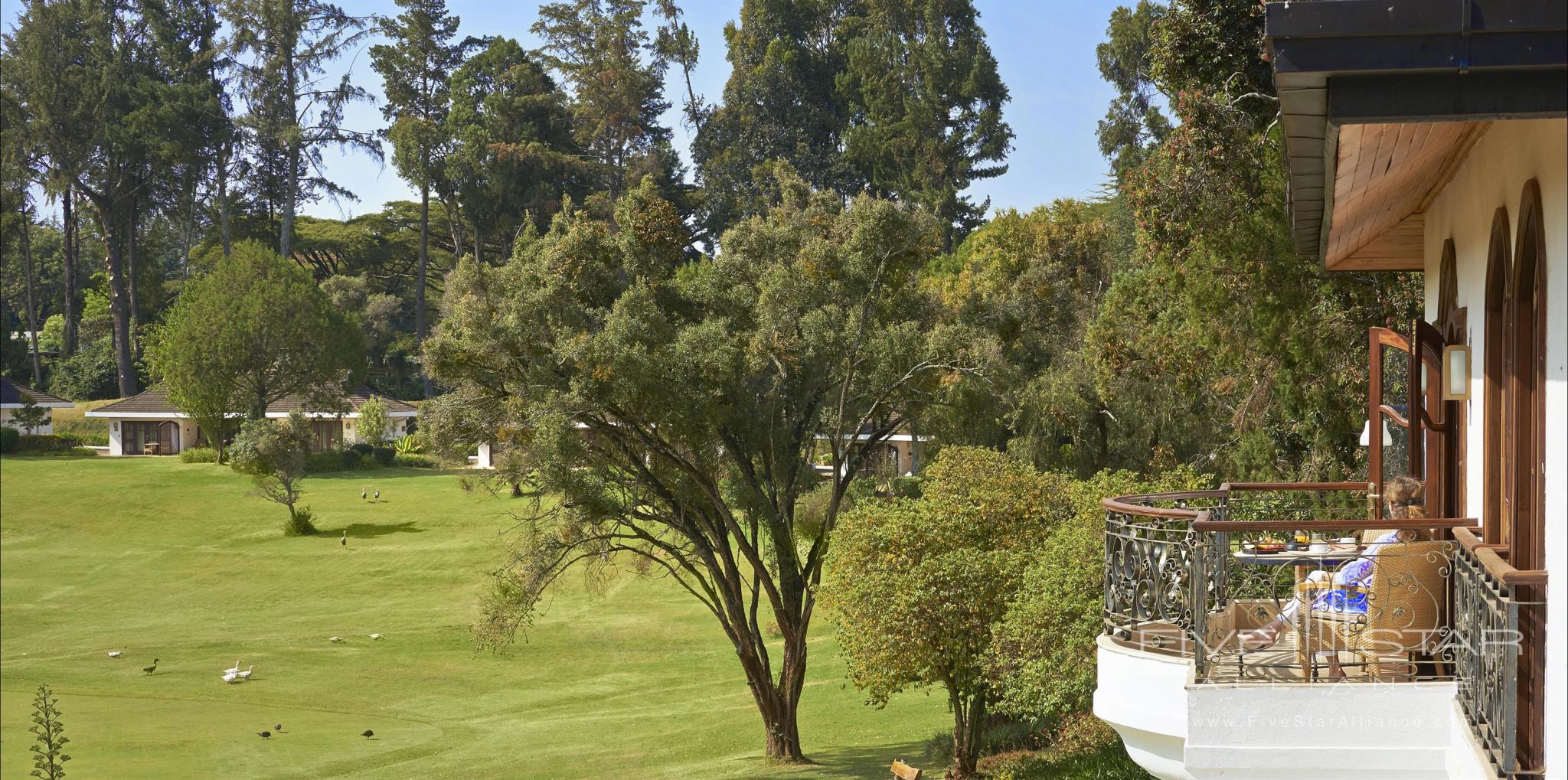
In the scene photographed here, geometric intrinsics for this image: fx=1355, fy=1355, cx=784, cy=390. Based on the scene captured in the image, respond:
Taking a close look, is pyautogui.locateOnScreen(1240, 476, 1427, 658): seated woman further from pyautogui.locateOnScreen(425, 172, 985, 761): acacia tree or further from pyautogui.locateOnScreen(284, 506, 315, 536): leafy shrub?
pyautogui.locateOnScreen(284, 506, 315, 536): leafy shrub

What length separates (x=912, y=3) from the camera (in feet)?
206

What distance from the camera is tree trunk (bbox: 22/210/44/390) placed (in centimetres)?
7181

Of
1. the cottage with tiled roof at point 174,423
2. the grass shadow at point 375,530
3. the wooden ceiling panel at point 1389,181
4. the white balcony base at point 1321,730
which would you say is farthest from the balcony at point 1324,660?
the cottage with tiled roof at point 174,423

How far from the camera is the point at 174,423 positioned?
6394 cm

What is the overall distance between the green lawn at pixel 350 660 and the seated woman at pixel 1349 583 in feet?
50.1

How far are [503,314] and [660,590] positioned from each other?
1842cm

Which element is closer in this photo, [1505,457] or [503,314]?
[1505,457]

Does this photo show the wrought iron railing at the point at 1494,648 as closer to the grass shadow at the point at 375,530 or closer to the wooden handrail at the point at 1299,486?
the wooden handrail at the point at 1299,486

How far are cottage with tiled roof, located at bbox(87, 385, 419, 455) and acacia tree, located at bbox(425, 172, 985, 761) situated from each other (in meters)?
40.8

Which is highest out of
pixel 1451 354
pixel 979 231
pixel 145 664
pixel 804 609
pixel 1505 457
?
pixel 979 231

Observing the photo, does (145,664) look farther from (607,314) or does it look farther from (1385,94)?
(1385,94)

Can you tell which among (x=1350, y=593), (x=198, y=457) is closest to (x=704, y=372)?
(x=1350, y=593)

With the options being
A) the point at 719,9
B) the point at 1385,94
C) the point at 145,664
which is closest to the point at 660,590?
the point at 145,664

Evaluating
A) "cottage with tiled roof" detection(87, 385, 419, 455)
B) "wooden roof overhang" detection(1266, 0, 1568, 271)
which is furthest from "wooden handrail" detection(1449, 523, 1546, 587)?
"cottage with tiled roof" detection(87, 385, 419, 455)
